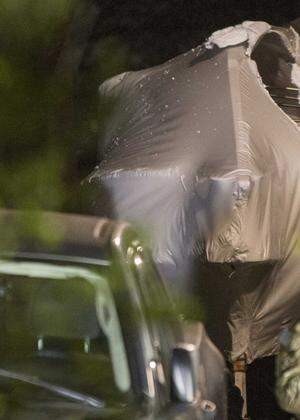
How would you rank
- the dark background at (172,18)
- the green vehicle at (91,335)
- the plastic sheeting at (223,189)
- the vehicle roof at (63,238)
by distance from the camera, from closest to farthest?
the vehicle roof at (63,238)
the green vehicle at (91,335)
the plastic sheeting at (223,189)
the dark background at (172,18)

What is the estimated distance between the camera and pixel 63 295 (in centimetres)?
360

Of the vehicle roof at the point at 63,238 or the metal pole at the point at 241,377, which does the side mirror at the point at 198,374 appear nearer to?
the vehicle roof at the point at 63,238

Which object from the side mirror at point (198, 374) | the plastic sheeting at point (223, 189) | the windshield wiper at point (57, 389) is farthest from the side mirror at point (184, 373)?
the plastic sheeting at point (223, 189)

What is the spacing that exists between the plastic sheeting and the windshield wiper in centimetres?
245

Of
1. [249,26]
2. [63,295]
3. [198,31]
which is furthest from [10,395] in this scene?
[198,31]

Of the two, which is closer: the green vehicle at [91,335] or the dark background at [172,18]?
the green vehicle at [91,335]

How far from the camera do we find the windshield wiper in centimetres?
355

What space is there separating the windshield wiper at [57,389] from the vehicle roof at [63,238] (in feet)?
1.27

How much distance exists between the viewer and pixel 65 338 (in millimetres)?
3717

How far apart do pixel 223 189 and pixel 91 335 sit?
268 centimetres

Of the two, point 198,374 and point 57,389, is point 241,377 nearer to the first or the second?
point 198,374

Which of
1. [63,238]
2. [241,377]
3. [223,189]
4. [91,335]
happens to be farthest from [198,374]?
[241,377]

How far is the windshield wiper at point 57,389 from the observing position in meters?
3.55

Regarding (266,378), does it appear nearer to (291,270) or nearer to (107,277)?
(291,270)
